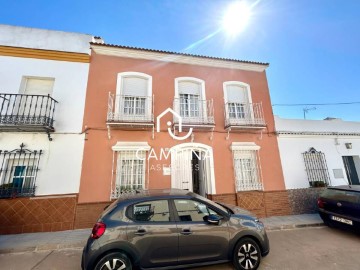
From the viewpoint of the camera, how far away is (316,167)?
8.00 meters

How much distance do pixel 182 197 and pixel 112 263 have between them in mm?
1653

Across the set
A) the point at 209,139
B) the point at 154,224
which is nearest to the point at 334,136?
the point at 209,139

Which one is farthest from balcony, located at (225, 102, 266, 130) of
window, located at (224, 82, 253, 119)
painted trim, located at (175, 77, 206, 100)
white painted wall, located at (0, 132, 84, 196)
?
white painted wall, located at (0, 132, 84, 196)

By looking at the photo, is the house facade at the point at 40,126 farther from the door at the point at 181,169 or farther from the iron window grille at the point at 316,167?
the iron window grille at the point at 316,167

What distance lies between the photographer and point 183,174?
7.01 m

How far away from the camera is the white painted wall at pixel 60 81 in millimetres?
6402

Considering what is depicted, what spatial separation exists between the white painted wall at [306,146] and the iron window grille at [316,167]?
0.57 ft

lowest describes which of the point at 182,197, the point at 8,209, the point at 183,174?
the point at 8,209

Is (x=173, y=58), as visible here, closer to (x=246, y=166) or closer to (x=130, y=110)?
(x=130, y=110)

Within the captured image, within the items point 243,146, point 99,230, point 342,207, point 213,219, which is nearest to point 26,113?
point 99,230

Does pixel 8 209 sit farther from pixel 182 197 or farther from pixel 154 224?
pixel 182 197

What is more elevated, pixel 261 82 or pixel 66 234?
pixel 261 82

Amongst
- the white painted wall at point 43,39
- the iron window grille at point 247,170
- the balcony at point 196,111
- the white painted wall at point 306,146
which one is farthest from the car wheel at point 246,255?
the white painted wall at point 43,39

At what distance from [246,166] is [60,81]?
8632mm
